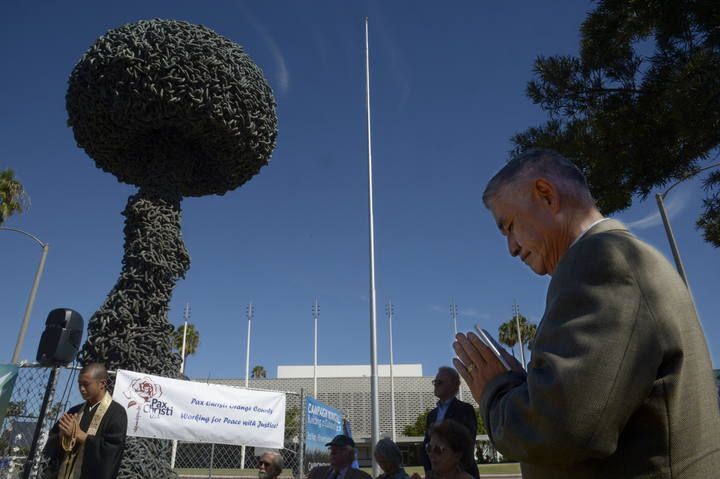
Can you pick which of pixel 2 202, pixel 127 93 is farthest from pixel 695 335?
pixel 2 202

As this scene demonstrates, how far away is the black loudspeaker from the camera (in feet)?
17.3

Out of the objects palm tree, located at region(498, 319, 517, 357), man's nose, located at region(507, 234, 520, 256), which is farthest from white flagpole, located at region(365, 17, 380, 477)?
palm tree, located at region(498, 319, 517, 357)

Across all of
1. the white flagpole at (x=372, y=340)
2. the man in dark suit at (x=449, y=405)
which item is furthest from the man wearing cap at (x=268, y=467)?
the white flagpole at (x=372, y=340)

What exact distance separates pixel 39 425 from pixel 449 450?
13.0 feet

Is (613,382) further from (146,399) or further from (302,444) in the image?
(302,444)

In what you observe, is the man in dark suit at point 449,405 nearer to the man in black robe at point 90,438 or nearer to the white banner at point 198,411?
the white banner at point 198,411

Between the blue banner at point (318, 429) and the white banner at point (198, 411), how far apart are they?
468 millimetres

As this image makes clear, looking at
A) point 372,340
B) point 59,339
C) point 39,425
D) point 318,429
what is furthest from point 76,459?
point 372,340

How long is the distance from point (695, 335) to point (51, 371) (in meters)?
5.96

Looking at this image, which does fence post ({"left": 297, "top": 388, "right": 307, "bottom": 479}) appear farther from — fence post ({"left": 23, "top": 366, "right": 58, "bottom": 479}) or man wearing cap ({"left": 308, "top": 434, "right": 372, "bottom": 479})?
fence post ({"left": 23, "top": 366, "right": 58, "bottom": 479})

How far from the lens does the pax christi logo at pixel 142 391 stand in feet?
19.8

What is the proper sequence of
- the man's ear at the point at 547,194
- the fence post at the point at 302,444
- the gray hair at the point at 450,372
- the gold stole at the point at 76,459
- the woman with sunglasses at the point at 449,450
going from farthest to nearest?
the fence post at the point at 302,444 < the gray hair at the point at 450,372 < the gold stole at the point at 76,459 < the woman with sunglasses at the point at 449,450 < the man's ear at the point at 547,194

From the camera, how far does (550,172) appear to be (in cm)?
129

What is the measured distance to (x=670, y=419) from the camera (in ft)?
3.06
